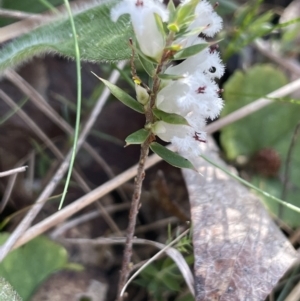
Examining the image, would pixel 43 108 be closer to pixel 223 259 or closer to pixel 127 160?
pixel 127 160

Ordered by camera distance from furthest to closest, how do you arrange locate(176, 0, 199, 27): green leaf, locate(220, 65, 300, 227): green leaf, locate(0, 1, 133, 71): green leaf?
1. locate(220, 65, 300, 227): green leaf
2. locate(0, 1, 133, 71): green leaf
3. locate(176, 0, 199, 27): green leaf

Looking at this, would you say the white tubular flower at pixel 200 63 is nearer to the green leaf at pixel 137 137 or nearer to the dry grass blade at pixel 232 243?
the green leaf at pixel 137 137

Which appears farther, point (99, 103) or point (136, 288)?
point (99, 103)

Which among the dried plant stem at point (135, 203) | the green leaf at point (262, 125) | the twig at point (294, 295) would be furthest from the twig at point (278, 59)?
the dried plant stem at point (135, 203)

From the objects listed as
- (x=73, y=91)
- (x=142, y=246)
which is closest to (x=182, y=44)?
(x=142, y=246)

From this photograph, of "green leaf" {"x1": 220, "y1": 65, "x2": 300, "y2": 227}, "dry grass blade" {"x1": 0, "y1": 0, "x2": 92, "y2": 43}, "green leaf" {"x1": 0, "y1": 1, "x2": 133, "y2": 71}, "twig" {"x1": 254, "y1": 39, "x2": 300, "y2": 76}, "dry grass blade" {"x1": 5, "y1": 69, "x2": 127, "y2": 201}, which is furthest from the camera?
"twig" {"x1": 254, "y1": 39, "x2": 300, "y2": 76}

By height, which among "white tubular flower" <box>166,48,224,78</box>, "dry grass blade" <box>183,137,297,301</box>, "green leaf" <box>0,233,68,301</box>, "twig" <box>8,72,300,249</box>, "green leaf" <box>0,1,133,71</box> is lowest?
"dry grass blade" <box>183,137,297,301</box>

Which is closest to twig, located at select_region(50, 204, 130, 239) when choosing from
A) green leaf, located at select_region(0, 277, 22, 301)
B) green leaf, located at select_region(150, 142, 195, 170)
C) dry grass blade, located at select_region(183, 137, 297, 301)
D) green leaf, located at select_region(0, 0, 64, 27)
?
dry grass blade, located at select_region(183, 137, 297, 301)

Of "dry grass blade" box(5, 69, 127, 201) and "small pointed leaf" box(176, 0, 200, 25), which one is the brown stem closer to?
"small pointed leaf" box(176, 0, 200, 25)
